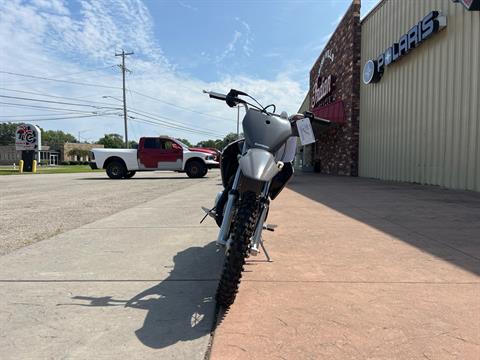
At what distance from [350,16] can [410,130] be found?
9.86 meters

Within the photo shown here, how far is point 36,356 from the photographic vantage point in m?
2.19

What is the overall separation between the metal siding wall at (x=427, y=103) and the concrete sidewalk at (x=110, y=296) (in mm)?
8561

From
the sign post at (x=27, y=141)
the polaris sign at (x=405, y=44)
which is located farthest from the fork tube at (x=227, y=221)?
the sign post at (x=27, y=141)

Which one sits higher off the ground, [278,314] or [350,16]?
[350,16]

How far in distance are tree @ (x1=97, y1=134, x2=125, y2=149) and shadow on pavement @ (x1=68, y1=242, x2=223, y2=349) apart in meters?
131

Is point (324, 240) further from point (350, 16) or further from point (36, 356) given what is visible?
point (350, 16)

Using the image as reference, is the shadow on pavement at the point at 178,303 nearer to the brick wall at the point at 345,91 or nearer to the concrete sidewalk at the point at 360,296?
the concrete sidewalk at the point at 360,296

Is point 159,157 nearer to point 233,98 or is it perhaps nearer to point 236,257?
point 233,98

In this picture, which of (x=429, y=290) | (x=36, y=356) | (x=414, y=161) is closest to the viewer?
(x=36, y=356)

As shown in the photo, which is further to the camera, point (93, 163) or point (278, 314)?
point (93, 163)

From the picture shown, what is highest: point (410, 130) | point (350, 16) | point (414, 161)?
point (350, 16)

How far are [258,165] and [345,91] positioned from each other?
2070 centimetres

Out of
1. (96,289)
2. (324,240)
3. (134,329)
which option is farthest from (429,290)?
(96,289)

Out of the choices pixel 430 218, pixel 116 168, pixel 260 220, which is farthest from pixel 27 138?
pixel 260 220
